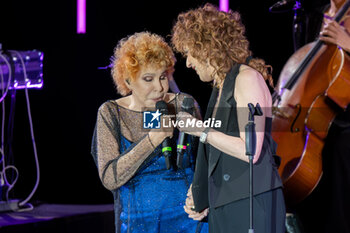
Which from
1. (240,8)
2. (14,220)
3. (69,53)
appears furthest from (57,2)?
(14,220)

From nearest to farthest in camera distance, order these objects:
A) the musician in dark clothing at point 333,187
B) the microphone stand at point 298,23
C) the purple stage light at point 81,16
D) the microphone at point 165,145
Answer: the microphone at point 165,145 → the musician in dark clothing at point 333,187 → the microphone stand at point 298,23 → the purple stage light at point 81,16

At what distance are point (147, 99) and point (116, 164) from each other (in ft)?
1.09

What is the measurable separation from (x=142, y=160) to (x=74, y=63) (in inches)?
79.5

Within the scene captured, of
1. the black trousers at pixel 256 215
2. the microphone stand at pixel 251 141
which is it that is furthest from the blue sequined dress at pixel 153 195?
the microphone stand at pixel 251 141

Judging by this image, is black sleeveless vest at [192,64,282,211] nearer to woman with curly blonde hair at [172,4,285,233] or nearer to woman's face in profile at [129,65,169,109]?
woman with curly blonde hair at [172,4,285,233]

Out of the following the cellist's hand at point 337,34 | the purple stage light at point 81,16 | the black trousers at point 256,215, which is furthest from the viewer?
the purple stage light at point 81,16

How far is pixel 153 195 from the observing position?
1989mm

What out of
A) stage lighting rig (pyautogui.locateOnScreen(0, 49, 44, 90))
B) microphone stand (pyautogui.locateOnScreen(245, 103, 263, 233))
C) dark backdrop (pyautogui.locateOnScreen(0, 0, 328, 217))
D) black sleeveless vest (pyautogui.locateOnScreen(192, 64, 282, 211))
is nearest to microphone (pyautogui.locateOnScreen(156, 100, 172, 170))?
black sleeveless vest (pyautogui.locateOnScreen(192, 64, 282, 211))

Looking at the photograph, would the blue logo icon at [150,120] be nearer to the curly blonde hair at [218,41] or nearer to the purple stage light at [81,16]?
the curly blonde hair at [218,41]

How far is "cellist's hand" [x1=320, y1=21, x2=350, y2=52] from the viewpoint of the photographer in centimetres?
269

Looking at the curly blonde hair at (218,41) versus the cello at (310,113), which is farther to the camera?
the cello at (310,113)

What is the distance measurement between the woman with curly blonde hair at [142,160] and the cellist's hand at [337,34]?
1146 millimetres

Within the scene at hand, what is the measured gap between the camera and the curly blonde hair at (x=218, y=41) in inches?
64.4

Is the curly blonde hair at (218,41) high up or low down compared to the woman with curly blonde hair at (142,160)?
up
